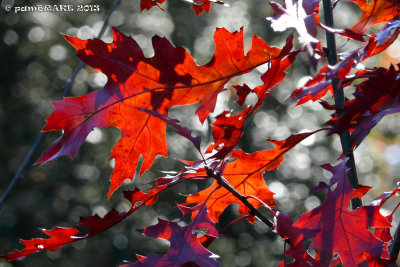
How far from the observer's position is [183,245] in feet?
2.15

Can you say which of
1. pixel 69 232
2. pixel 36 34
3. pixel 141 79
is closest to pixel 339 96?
pixel 141 79

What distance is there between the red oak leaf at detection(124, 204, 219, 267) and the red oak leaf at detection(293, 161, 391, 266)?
12 centimetres

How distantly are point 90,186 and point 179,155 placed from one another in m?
0.86

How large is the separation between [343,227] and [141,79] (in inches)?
13.5

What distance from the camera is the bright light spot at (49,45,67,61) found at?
4.80 metres

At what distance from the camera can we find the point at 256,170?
767 mm

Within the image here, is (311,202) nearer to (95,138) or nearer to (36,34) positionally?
(95,138)

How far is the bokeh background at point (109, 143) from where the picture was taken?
14.1 feet

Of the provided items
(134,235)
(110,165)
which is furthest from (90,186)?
(134,235)

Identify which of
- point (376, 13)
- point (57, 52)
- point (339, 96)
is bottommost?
point (57, 52)

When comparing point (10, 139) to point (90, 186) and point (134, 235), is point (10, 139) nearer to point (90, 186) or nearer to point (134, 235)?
point (90, 186)

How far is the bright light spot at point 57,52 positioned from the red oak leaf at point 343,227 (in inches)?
175

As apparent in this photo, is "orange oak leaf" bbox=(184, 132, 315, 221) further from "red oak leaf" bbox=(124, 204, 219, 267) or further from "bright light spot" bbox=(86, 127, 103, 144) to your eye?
"bright light spot" bbox=(86, 127, 103, 144)

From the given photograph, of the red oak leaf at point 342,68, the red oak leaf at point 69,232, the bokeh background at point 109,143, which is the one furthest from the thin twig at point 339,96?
the bokeh background at point 109,143
